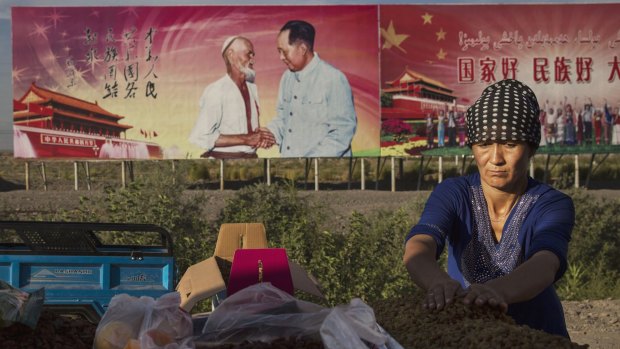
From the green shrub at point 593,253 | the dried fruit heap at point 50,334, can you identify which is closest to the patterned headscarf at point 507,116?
the dried fruit heap at point 50,334

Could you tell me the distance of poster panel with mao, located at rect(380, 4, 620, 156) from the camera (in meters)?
14.5

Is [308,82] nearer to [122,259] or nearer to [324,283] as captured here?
[324,283]

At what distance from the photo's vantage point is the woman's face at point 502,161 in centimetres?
287

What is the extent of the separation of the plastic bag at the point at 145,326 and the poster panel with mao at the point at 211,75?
1189 cm

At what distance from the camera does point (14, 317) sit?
241 centimetres

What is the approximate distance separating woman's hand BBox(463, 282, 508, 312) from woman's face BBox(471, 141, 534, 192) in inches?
16.0

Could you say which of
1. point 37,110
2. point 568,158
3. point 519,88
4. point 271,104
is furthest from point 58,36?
point 568,158

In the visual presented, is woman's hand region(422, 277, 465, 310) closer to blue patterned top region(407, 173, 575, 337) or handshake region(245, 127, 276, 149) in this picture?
blue patterned top region(407, 173, 575, 337)

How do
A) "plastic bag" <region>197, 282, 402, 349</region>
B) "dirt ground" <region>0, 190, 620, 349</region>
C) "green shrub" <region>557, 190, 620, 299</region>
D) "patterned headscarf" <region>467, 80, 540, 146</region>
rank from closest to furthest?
"plastic bag" <region>197, 282, 402, 349</region> < "patterned headscarf" <region>467, 80, 540, 146</region> < "dirt ground" <region>0, 190, 620, 349</region> < "green shrub" <region>557, 190, 620, 299</region>

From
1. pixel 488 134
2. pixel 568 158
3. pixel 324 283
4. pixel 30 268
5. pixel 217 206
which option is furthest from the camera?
pixel 568 158

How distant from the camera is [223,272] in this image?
4406 millimetres

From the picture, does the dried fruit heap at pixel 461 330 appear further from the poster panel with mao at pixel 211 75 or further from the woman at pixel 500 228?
the poster panel with mao at pixel 211 75

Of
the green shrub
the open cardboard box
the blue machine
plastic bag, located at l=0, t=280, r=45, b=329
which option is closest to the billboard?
the green shrub

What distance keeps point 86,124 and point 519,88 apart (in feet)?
41.2
